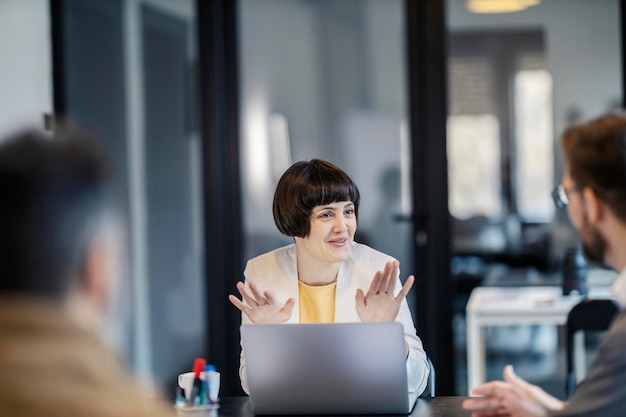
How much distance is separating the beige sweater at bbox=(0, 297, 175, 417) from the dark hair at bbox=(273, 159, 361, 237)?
2007 mm

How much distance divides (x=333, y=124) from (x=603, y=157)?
3.46 m

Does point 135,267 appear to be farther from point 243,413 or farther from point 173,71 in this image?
point 243,413

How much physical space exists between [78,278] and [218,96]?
4.37 meters

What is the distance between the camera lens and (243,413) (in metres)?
2.76

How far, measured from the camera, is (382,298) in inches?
117

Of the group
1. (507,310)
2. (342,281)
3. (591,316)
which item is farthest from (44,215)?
(507,310)

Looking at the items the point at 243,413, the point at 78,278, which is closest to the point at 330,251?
the point at 243,413

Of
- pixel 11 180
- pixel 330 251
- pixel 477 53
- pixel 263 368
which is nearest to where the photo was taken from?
pixel 11 180

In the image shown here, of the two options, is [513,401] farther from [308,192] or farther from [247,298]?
[308,192]

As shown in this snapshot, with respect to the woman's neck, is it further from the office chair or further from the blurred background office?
the blurred background office

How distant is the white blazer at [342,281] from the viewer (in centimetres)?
312

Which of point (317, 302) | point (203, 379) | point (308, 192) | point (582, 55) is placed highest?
point (582, 55)

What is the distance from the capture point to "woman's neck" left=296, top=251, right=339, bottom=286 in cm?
330

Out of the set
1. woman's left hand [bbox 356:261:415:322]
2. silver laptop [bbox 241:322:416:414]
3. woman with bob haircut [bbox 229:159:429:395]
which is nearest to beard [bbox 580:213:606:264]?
silver laptop [bbox 241:322:416:414]
